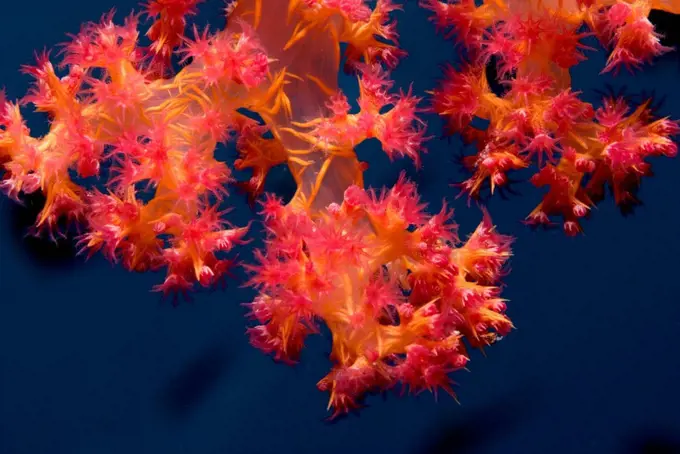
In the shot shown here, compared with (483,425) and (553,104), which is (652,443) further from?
(553,104)

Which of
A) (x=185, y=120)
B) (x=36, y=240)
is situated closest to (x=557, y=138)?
(x=185, y=120)

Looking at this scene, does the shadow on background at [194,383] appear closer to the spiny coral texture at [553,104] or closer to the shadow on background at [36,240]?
the shadow on background at [36,240]

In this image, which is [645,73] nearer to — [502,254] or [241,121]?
[502,254]

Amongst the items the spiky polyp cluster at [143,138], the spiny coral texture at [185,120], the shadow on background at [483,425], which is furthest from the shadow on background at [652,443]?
the spiky polyp cluster at [143,138]

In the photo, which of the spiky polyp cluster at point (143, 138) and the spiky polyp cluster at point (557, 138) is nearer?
the spiky polyp cluster at point (143, 138)

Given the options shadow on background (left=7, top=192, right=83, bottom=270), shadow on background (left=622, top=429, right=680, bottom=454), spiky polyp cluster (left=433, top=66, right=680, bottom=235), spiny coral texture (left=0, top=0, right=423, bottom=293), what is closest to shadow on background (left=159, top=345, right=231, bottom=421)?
spiny coral texture (left=0, top=0, right=423, bottom=293)

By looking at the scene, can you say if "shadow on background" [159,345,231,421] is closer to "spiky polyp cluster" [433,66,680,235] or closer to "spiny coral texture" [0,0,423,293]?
"spiny coral texture" [0,0,423,293]
